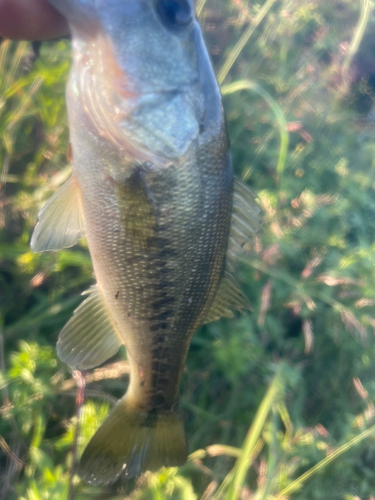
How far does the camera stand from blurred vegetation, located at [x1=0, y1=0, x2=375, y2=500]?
4.11 feet

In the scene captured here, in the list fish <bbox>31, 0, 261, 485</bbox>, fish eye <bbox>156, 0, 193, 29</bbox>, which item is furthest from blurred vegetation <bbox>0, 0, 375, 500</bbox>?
fish eye <bbox>156, 0, 193, 29</bbox>

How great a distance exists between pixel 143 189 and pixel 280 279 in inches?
42.3

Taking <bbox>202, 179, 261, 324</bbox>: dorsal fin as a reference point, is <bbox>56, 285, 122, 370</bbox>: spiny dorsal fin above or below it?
below

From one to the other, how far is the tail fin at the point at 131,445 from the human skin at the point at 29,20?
1147 millimetres

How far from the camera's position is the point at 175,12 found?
717 mm

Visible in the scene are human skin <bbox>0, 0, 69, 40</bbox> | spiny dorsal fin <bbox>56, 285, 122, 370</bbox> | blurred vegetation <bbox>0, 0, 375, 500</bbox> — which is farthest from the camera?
blurred vegetation <bbox>0, 0, 375, 500</bbox>

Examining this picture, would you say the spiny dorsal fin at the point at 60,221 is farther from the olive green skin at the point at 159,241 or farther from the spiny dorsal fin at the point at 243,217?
the spiny dorsal fin at the point at 243,217

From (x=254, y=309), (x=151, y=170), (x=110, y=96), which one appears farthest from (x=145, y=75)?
(x=254, y=309)

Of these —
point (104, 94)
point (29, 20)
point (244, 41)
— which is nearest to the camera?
point (104, 94)

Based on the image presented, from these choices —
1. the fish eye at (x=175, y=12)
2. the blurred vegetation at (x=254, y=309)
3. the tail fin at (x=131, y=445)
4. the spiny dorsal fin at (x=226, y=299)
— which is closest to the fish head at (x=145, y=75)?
the fish eye at (x=175, y=12)

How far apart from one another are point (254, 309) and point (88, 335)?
92 centimetres

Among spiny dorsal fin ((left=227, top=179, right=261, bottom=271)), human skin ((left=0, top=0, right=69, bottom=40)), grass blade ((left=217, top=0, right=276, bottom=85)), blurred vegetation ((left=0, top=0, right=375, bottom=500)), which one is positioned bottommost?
blurred vegetation ((left=0, top=0, right=375, bottom=500))

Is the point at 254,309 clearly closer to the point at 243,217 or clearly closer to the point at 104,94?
the point at 243,217

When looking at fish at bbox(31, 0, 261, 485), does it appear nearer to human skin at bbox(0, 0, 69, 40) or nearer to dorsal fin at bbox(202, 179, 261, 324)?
dorsal fin at bbox(202, 179, 261, 324)
